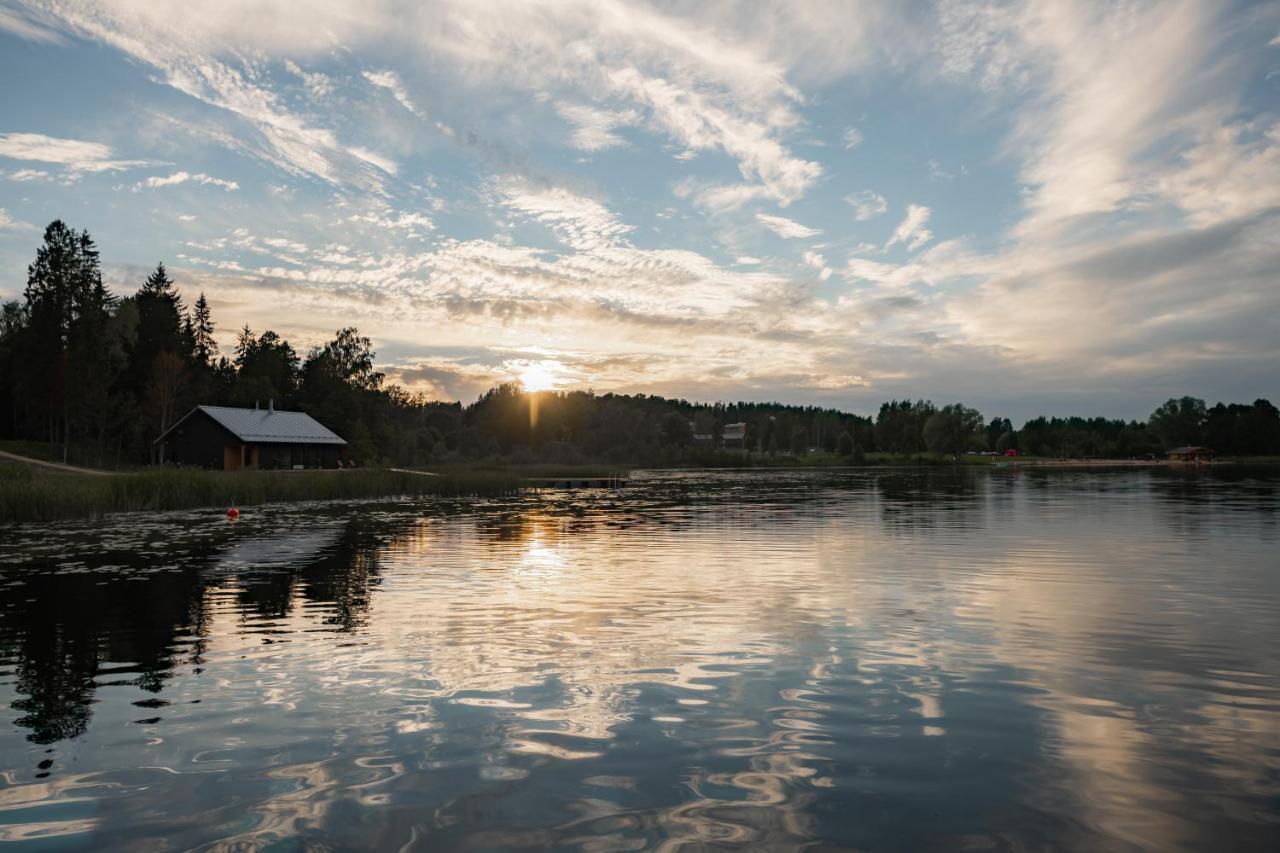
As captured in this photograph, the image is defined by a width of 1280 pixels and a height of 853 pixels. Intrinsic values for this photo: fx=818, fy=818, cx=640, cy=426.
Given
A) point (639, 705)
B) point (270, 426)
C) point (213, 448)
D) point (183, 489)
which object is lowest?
point (639, 705)

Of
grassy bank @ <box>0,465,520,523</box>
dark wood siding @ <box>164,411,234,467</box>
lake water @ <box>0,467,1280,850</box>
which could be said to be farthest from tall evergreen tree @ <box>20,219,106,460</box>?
lake water @ <box>0,467,1280,850</box>

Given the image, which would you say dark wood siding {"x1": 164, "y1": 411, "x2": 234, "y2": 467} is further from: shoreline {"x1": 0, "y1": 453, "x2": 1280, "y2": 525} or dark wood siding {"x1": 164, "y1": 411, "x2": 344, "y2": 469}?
shoreline {"x1": 0, "y1": 453, "x2": 1280, "y2": 525}

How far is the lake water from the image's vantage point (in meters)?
6.62

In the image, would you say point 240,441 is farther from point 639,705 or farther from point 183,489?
point 639,705

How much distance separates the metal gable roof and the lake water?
182 feet

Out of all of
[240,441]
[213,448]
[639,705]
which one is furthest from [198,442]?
[639,705]

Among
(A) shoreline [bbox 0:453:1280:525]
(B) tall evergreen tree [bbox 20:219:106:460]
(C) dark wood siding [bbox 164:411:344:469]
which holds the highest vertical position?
(B) tall evergreen tree [bbox 20:219:106:460]

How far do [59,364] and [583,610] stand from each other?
3586 inches

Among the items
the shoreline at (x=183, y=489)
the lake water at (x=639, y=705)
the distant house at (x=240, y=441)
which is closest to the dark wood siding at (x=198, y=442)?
the distant house at (x=240, y=441)

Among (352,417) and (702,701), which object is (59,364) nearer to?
(352,417)

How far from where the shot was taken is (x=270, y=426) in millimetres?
79938

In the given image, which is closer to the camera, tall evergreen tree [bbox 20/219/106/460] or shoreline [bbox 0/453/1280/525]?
shoreline [bbox 0/453/1280/525]

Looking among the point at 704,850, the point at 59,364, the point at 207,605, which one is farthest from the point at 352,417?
the point at 704,850

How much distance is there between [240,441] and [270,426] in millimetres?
5672
